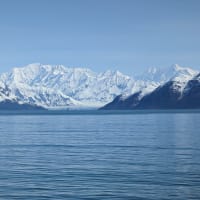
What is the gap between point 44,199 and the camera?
45.4m

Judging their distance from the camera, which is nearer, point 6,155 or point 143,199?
point 143,199

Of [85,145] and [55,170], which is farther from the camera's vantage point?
[85,145]

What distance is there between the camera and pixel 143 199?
148 ft

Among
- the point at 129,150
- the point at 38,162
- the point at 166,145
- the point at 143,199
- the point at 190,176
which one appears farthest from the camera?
the point at 166,145

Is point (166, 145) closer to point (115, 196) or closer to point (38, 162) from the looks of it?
point (38, 162)

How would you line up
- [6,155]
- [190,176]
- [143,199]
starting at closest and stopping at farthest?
[143,199] < [190,176] < [6,155]

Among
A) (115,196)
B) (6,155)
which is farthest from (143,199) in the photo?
(6,155)

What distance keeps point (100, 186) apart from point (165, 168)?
1296cm

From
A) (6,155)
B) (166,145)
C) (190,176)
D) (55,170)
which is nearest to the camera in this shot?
(190,176)

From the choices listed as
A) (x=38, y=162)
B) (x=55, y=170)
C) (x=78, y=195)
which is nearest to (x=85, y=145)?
(x=38, y=162)

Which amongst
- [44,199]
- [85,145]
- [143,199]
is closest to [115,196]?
[143,199]

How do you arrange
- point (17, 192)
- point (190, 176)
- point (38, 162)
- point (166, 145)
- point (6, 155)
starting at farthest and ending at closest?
point (166, 145) < point (6, 155) < point (38, 162) < point (190, 176) < point (17, 192)

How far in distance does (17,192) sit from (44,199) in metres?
4.21

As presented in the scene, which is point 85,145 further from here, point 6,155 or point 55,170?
point 55,170
